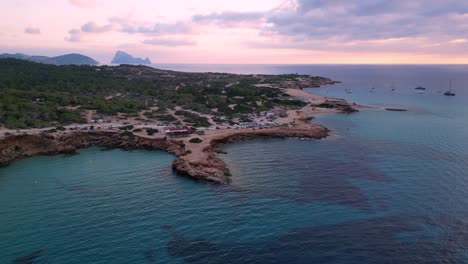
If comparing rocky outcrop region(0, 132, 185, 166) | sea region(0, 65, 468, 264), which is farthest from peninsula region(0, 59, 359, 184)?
sea region(0, 65, 468, 264)

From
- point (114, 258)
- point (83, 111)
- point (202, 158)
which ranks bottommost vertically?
point (114, 258)

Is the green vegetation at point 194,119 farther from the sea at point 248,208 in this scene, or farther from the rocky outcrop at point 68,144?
the sea at point 248,208

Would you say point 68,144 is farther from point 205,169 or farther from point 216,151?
point 205,169

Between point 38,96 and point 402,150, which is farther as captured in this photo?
point 38,96

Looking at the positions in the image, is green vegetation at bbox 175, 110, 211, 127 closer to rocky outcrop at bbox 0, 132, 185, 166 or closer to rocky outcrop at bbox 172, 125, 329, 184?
rocky outcrop at bbox 172, 125, 329, 184

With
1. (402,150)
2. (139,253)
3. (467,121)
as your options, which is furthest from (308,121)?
(139,253)

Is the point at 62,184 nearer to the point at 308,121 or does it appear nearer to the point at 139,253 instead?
the point at 139,253
